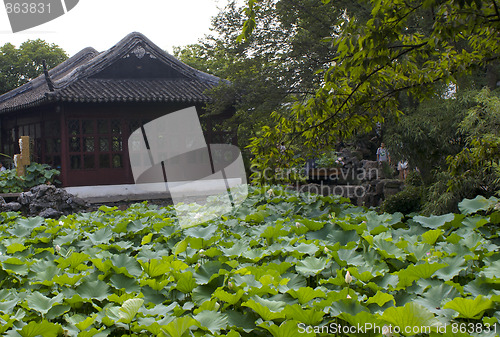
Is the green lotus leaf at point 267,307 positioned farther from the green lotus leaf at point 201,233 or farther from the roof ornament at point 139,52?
the roof ornament at point 139,52

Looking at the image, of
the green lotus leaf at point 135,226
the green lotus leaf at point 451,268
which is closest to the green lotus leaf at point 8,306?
the green lotus leaf at point 135,226

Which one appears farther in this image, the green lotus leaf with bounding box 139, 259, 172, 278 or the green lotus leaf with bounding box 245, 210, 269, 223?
the green lotus leaf with bounding box 245, 210, 269, 223

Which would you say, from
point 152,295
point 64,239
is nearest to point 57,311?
point 152,295

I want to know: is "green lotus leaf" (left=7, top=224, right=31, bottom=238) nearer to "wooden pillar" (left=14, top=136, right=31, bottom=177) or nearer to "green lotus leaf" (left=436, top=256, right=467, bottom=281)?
"green lotus leaf" (left=436, top=256, right=467, bottom=281)

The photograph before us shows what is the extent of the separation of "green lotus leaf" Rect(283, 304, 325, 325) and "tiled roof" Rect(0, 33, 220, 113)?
12.6 metres

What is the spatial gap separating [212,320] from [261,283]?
0.30 m

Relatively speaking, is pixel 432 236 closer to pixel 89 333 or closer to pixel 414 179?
pixel 89 333

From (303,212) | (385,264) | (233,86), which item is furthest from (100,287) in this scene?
(233,86)

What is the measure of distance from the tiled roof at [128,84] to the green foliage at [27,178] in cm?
199

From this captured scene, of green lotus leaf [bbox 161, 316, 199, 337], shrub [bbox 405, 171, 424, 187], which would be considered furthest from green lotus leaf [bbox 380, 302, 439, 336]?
shrub [bbox 405, 171, 424, 187]

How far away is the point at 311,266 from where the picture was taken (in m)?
1.97

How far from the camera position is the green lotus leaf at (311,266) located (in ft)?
6.25

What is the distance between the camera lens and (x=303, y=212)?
388cm

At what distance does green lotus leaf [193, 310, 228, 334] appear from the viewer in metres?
1.48
